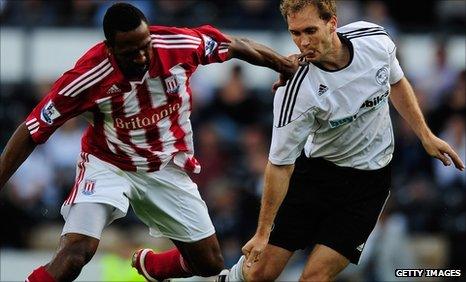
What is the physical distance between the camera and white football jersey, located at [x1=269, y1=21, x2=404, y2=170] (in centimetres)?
812

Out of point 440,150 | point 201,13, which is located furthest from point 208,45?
point 201,13

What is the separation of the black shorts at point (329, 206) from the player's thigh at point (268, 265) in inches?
2.0

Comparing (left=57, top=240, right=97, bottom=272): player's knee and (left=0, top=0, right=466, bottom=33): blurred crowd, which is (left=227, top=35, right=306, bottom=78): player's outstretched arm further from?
(left=0, top=0, right=466, bottom=33): blurred crowd

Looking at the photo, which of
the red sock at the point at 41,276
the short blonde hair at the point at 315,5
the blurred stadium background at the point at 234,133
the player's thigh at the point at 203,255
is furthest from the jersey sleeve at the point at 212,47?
the blurred stadium background at the point at 234,133

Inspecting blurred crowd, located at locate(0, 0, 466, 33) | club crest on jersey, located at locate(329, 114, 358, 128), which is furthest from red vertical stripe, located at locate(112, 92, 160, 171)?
blurred crowd, located at locate(0, 0, 466, 33)

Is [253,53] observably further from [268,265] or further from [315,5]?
[268,265]

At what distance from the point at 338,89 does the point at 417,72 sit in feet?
21.2

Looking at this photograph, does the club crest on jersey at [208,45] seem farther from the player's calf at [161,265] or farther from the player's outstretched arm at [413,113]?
the player's calf at [161,265]

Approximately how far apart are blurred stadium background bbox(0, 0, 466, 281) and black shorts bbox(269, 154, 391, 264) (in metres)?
2.61

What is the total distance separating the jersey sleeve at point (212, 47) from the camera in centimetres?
839

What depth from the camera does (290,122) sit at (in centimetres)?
810

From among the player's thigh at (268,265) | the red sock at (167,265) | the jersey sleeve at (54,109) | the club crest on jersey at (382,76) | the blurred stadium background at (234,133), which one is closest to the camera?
the jersey sleeve at (54,109)

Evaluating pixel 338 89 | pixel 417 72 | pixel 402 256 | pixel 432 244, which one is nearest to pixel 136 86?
pixel 338 89

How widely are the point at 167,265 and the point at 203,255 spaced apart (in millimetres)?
463
